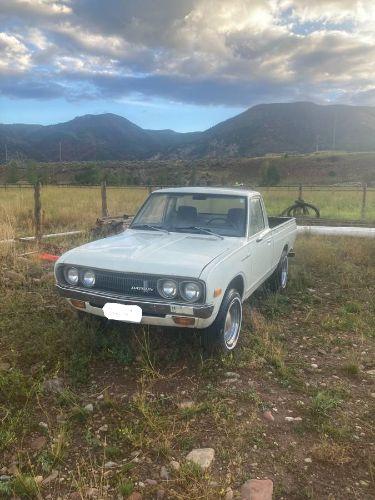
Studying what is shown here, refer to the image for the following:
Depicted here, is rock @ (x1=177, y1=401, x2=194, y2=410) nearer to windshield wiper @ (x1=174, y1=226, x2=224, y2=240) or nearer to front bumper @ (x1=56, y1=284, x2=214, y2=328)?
front bumper @ (x1=56, y1=284, x2=214, y2=328)

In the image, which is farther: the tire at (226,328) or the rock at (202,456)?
the tire at (226,328)

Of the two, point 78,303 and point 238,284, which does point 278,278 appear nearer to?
point 238,284

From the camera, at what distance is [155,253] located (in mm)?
4023

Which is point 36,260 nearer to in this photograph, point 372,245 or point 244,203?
point 244,203

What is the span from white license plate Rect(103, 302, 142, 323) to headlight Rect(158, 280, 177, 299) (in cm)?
25

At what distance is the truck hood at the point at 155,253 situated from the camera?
3.73 m

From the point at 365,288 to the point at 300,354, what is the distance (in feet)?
9.89

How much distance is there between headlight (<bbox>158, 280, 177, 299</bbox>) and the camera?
369 centimetres

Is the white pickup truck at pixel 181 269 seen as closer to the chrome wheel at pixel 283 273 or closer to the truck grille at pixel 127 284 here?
the truck grille at pixel 127 284

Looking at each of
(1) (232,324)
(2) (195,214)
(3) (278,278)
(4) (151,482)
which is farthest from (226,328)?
(3) (278,278)

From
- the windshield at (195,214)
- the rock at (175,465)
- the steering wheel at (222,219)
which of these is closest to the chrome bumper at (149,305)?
the rock at (175,465)

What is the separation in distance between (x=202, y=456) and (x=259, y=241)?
2864 millimetres

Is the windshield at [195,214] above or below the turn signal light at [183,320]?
above

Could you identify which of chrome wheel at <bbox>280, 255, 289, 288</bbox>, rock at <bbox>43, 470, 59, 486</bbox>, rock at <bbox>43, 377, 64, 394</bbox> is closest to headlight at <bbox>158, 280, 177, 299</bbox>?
rock at <bbox>43, 377, 64, 394</bbox>
